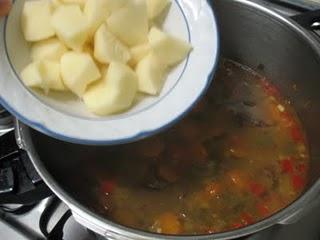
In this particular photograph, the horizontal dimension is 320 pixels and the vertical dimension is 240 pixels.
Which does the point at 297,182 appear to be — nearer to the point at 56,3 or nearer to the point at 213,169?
the point at 213,169

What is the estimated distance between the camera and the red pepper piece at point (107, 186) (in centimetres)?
95

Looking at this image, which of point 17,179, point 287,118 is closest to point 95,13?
point 17,179

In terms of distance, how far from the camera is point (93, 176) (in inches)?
38.6

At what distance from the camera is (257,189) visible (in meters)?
0.96

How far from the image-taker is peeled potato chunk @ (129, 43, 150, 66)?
0.84 meters

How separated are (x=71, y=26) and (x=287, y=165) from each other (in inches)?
20.1

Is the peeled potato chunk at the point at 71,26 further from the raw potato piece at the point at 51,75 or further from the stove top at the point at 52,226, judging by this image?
the stove top at the point at 52,226

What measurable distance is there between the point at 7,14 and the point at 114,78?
199 millimetres

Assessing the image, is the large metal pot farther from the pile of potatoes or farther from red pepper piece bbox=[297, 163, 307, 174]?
the pile of potatoes

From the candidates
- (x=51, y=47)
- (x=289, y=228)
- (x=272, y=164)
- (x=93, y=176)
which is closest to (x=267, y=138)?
(x=272, y=164)

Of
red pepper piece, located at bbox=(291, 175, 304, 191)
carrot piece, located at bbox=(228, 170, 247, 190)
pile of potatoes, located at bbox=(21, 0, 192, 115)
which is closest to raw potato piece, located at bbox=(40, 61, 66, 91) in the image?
pile of potatoes, located at bbox=(21, 0, 192, 115)

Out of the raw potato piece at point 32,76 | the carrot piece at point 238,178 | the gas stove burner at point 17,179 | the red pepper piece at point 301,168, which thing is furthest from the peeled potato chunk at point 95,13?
the red pepper piece at point 301,168

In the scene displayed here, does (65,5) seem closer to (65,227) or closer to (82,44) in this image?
(82,44)

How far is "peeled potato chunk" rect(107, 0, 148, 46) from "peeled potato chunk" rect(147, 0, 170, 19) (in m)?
0.03
